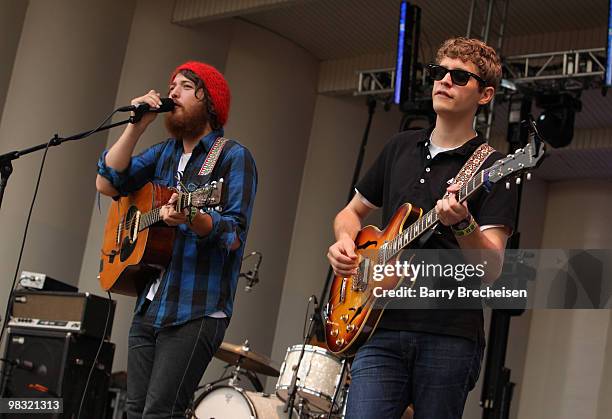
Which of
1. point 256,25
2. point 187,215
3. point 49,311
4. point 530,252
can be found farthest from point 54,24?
point 530,252

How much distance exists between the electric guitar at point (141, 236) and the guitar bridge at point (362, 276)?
59cm

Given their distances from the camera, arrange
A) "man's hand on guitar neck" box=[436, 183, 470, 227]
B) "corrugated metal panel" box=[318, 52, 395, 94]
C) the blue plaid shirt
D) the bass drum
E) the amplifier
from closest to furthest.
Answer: "man's hand on guitar neck" box=[436, 183, 470, 227], the blue plaid shirt, the amplifier, the bass drum, "corrugated metal panel" box=[318, 52, 395, 94]

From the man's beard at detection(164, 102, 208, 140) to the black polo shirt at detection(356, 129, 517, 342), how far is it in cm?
82

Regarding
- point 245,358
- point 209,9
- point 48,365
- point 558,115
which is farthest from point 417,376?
point 209,9

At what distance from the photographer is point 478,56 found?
2949 millimetres

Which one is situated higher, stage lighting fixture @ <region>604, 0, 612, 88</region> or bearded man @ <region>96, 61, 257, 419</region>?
stage lighting fixture @ <region>604, 0, 612, 88</region>

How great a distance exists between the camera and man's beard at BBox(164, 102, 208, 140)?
367 centimetres

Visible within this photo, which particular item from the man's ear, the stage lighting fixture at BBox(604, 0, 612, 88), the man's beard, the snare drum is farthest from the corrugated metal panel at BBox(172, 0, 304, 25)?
the man's ear

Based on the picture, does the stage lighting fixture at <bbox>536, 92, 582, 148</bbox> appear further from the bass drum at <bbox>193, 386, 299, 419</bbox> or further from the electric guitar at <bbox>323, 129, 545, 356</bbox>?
the electric guitar at <bbox>323, 129, 545, 356</bbox>

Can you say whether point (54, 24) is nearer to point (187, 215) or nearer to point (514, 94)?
point (514, 94)

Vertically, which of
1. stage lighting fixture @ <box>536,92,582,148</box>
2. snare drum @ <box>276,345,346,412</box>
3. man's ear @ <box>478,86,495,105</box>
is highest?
stage lighting fixture @ <box>536,92,582,148</box>

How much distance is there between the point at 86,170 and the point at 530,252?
690cm

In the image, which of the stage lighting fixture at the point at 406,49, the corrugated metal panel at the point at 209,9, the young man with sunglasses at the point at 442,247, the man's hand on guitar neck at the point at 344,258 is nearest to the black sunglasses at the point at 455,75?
the young man with sunglasses at the point at 442,247

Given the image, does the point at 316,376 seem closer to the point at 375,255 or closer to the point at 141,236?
the point at 141,236
